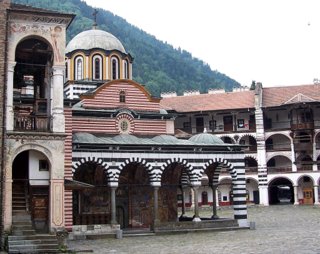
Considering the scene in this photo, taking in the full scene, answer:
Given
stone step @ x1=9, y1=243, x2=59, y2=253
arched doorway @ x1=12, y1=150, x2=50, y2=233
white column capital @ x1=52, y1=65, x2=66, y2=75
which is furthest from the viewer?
white column capital @ x1=52, y1=65, x2=66, y2=75

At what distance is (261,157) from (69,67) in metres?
23.9

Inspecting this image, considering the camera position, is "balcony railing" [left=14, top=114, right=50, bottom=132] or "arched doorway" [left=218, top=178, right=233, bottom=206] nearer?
"balcony railing" [left=14, top=114, right=50, bottom=132]

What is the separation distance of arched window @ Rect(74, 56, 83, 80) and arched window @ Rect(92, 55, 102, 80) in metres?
0.91

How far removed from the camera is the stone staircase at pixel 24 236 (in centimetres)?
1677

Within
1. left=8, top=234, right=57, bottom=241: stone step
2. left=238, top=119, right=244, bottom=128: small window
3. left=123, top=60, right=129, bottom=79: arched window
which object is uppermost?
left=123, top=60, right=129, bottom=79: arched window

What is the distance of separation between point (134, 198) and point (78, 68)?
37.0ft

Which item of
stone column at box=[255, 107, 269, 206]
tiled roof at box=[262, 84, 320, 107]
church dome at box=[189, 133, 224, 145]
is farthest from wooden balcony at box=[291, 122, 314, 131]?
church dome at box=[189, 133, 224, 145]

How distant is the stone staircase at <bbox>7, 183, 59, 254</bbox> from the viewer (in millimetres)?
16766

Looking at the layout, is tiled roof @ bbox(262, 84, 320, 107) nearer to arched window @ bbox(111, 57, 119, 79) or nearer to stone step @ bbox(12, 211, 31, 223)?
arched window @ bbox(111, 57, 119, 79)

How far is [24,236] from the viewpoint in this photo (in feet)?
56.6

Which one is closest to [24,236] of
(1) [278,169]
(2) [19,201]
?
(2) [19,201]

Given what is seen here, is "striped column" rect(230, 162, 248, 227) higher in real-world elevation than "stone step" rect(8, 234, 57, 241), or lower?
higher

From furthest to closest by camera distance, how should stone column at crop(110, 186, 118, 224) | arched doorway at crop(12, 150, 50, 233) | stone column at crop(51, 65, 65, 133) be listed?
stone column at crop(110, 186, 118, 224) < stone column at crop(51, 65, 65, 133) < arched doorway at crop(12, 150, 50, 233)

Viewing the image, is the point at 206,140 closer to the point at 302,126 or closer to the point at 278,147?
the point at 302,126
